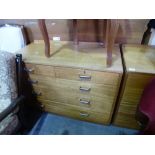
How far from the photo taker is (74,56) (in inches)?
48.7

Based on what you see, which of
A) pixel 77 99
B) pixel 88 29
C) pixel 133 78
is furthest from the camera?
pixel 88 29

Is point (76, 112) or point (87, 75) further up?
point (87, 75)

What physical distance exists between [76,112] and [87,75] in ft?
1.64

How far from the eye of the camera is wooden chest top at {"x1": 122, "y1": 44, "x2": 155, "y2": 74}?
104cm

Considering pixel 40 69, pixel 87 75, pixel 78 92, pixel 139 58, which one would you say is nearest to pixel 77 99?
pixel 78 92

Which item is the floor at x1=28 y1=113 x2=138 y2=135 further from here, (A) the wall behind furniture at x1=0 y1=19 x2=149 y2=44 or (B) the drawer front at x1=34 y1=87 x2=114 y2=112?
(A) the wall behind furniture at x1=0 y1=19 x2=149 y2=44

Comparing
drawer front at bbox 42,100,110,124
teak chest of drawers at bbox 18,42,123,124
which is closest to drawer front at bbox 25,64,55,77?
teak chest of drawers at bbox 18,42,123,124

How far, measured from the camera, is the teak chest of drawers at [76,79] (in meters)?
1.10

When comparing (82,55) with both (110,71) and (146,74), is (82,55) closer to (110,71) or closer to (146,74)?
(110,71)

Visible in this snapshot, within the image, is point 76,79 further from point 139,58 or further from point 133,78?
point 139,58
